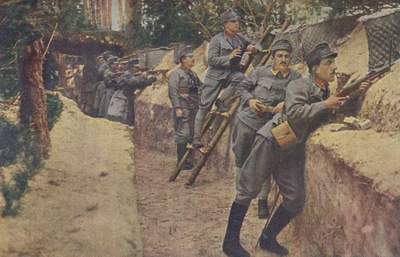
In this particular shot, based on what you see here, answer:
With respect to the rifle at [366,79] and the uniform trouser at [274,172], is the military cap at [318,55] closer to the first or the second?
the rifle at [366,79]

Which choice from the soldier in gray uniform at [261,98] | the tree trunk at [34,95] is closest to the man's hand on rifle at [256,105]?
the soldier in gray uniform at [261,98]

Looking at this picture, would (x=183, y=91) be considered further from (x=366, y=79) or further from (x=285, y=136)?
(x=366, y=79)

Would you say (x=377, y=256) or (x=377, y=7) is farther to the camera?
(x=377, y=7)

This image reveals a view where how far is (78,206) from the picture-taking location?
455cm

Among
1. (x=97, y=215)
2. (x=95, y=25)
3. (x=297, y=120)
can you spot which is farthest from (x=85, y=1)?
(x=297, y=120)

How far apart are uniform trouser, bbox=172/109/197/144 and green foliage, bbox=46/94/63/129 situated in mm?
1154

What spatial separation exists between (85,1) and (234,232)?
7.40ft

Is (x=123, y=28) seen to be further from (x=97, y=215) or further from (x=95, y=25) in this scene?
(x=97, y=215)

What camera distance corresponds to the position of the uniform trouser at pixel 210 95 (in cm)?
520

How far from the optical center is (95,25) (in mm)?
5254

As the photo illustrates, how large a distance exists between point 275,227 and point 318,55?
3.82 ft

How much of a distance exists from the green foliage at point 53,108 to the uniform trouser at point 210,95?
1397 mm

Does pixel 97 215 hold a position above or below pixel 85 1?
below

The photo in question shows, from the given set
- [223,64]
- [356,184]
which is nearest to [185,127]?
[223,64]
